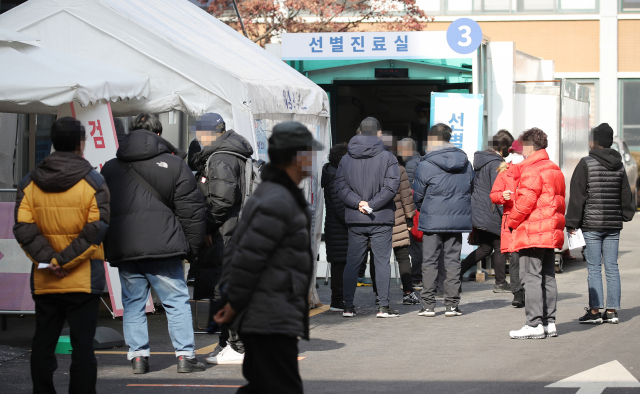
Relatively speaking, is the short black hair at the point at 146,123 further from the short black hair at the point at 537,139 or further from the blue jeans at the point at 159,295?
the short black hair at the point at 537,139

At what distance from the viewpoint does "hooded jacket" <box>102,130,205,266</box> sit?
6125mm

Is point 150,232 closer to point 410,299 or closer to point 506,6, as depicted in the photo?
point 410,299

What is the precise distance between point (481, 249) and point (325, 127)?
2466 mm

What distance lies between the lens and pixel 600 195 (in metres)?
8.42

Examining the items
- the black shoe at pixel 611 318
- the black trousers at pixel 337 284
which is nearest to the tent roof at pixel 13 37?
the black trousers at pixel 337 284

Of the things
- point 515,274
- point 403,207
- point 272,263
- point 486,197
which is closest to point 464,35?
point 486,197

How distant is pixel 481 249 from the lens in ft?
35.3

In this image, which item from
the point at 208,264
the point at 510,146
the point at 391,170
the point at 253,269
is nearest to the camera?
the point at 253,269

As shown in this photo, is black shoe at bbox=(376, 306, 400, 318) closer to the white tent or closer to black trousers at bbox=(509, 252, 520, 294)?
black trousers at bbox=(509, 252, 520, 294)

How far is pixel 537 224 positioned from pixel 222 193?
2.83m

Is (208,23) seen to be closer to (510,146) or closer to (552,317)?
(510,146)

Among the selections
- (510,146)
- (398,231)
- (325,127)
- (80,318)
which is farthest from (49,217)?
(510,146)

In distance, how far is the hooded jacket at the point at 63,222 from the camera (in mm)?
5230

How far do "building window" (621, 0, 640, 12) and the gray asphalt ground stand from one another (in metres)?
21.7
